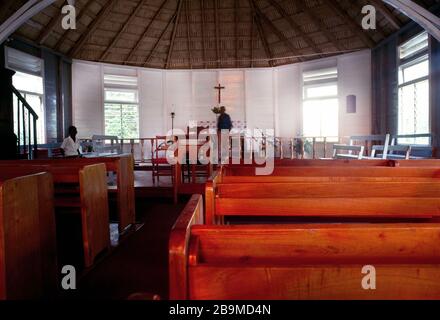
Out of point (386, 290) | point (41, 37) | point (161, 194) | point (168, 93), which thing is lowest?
point (161, 194)

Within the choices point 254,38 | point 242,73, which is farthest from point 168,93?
point 254,38

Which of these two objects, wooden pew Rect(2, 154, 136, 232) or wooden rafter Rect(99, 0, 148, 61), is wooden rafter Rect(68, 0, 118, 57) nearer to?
wooden rafter Rect(99, 0, 148, 61)

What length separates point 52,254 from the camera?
100.0 inches

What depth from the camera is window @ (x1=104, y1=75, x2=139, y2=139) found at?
1163 centimetres

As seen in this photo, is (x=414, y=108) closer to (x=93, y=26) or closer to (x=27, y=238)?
(x=27, y=238)

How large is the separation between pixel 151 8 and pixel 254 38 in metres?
3.38

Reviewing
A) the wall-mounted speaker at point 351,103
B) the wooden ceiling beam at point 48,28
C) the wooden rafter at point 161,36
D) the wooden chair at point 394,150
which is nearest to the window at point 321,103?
the wall-mounted speaker at point 351,103

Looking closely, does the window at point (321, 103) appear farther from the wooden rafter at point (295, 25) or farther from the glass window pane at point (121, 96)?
the glass window pane at point (121, 96)

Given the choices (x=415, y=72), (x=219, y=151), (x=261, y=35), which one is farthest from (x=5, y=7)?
(x=415, y=72)

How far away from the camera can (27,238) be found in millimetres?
2174

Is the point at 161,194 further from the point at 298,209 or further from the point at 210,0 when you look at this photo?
the point at 210,0

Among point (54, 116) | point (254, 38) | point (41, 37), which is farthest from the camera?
point (254, 38)

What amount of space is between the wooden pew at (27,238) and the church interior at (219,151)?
13mm

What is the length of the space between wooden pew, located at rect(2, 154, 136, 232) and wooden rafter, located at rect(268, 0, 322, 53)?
8.02 meters
